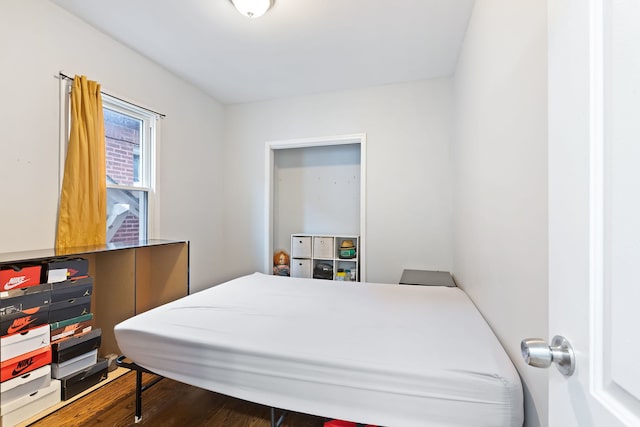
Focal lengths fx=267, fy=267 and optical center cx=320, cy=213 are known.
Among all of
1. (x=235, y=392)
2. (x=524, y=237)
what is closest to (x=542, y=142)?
(x=524, y=237)

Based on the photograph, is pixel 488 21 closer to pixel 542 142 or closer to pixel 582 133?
pixel 542 142

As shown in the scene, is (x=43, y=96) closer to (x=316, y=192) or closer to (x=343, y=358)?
(x=343, y=358)

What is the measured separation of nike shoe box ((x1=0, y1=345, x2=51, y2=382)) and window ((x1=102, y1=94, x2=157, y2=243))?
2083mm

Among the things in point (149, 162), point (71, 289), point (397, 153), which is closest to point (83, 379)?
point (71, 289)

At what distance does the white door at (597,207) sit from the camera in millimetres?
364

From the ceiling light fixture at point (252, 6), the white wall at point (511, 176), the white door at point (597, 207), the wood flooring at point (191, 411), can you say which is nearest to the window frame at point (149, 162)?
the ceiling light fixture at point (252, 6)

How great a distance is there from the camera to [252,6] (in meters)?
1.78

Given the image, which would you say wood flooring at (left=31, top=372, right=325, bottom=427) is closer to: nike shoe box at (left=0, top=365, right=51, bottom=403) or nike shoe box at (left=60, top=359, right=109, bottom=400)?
nike shoe box at (left=60, top=359, right=109, bottom=400)

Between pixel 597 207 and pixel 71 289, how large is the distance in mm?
937

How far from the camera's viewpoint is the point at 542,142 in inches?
32.2

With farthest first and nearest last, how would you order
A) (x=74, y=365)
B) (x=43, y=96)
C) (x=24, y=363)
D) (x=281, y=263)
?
(x=281, y=263) → (x=43, y=96) → (x=74, y=365) → (x=24, y=363)

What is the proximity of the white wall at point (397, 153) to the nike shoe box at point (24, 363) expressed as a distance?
112 inches

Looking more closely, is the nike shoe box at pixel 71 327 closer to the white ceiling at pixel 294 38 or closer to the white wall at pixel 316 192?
the white ceiling at pixel 294 38

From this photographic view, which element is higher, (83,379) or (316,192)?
(316,192)
